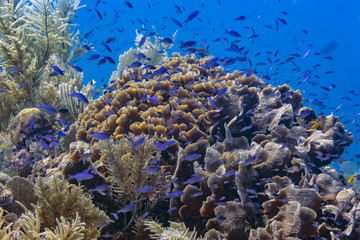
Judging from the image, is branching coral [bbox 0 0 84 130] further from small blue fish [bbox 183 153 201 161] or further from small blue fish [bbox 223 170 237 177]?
small blue fish [bbox 223 170 237 177]

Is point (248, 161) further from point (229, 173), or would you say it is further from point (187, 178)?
point (187, 178)

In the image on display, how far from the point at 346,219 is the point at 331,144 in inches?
68.5

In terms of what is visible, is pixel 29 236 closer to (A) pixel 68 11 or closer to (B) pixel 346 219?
(B) pixel 346 219

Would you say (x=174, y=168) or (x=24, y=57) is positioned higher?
(x=24, y=57)

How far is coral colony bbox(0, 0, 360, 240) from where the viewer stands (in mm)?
2846

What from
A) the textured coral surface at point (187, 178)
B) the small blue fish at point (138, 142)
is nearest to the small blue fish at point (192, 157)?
the textured coral surface at point (187, 178)

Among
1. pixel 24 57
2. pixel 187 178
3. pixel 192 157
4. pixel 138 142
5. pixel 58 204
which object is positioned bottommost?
pixel 58 204

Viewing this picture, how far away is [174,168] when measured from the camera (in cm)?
413

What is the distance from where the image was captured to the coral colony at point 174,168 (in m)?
2.85

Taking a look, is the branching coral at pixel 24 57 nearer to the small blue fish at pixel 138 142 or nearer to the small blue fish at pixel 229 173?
the small blue fish at pixel 138 142

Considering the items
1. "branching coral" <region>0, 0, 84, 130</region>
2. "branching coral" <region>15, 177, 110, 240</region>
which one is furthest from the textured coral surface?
"branching coral" <region>0, 0, 84, 130</region>

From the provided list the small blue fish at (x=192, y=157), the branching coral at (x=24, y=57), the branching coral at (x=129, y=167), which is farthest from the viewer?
the branching coral at (x=24, y=57)

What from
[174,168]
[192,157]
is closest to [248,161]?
[192,157]

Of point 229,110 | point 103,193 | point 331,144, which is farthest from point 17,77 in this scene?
point 331,144
